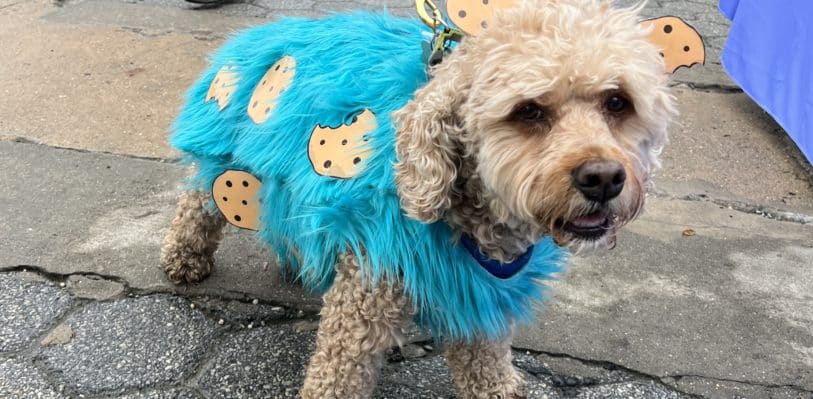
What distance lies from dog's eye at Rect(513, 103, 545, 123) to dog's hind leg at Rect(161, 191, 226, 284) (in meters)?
1.52

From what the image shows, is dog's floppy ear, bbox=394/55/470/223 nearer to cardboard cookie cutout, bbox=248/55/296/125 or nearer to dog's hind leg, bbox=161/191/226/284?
cardboard cookie cutout, bbox=248/55/296/125

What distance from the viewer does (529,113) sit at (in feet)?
5.25

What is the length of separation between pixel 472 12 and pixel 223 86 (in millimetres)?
1048

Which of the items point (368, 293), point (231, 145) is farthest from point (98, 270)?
point (368, 293)

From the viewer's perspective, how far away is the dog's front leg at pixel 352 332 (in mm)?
1927

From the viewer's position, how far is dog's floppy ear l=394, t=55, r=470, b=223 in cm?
166

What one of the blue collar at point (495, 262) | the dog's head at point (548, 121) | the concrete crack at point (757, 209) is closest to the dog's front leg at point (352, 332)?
the blue collar at point (495, 262)

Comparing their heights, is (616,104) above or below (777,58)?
above

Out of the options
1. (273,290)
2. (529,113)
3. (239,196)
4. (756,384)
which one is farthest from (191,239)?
(756,384)

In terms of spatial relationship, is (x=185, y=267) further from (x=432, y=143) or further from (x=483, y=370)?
(x=432, y=143)

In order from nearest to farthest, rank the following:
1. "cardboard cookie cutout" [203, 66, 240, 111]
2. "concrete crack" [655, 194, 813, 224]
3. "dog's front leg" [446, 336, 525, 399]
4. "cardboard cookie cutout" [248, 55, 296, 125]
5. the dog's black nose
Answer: the dog's black nose → "cardboard cookie cutout" [248, 55, 296, 125] → "dog's front leg" [446, 336, 525, 399] → "cardboard cookie cutout" [203, 66, 240, 111] → "concrete crack" [655, 194, 813, 224]

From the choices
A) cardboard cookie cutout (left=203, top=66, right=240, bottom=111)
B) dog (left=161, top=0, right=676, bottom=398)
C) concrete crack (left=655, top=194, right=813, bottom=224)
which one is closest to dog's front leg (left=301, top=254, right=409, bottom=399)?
dog (left=161, top=0, right=676, bottom=398)

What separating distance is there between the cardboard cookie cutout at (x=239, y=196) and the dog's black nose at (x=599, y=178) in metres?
1.12

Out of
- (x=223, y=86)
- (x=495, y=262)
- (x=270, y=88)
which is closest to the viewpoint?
(x=495, y=262)
